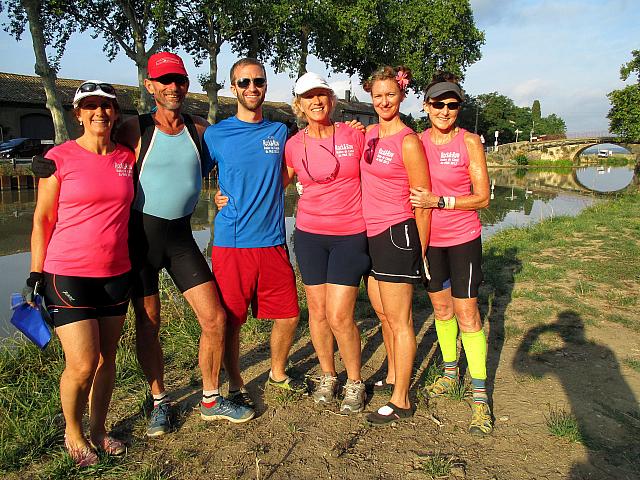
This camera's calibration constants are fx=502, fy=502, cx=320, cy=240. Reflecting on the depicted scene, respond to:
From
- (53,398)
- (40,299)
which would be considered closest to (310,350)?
(53,398)

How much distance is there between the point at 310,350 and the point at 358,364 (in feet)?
3.88

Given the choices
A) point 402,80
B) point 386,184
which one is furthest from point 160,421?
point 402,80

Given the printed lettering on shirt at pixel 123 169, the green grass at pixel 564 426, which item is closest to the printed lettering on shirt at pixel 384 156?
the printed lettering on shirt at pixel 123 169

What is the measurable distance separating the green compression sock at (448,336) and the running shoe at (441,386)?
15 centimetres

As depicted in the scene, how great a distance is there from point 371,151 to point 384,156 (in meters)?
0.12

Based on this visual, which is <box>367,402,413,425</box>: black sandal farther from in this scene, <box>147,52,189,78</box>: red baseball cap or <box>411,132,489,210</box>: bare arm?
<box>147,52,189,78</box>: red baseball cap

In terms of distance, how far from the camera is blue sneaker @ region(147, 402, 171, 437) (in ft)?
10.7

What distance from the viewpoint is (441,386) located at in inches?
150

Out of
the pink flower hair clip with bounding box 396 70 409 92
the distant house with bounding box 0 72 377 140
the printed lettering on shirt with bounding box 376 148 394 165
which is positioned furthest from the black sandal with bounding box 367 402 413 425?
the distant house with bounding box 0 72 377 140

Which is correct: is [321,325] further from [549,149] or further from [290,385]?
[549,149]

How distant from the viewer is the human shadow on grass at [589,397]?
9.59 feet

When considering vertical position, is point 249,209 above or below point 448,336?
above

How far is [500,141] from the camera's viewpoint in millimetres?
76938

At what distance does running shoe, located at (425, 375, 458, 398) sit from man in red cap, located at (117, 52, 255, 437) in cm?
138
